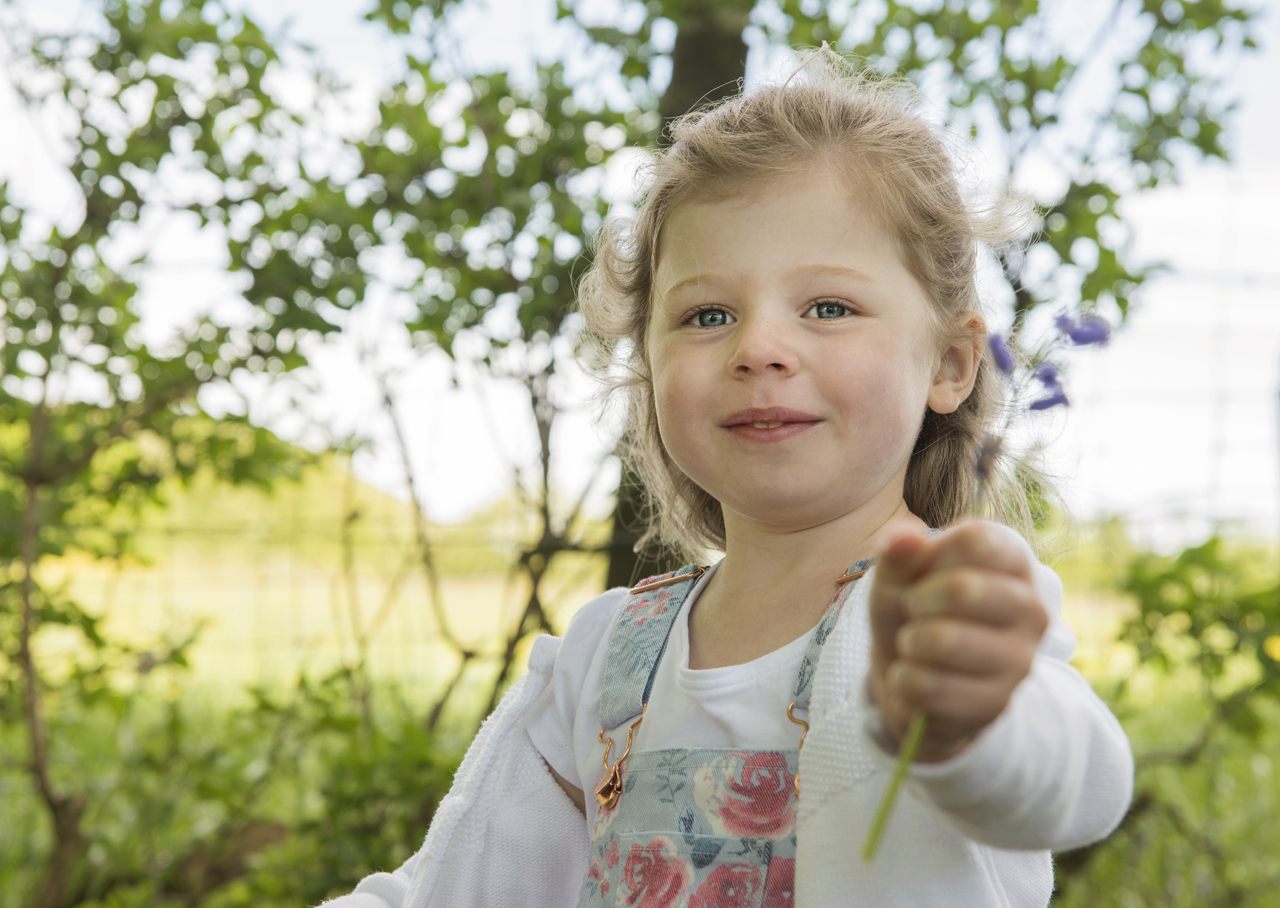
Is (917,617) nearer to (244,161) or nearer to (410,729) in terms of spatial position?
(410,729)

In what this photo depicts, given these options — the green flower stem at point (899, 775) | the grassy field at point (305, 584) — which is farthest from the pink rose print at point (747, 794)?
the grassy field at point (305, 584)

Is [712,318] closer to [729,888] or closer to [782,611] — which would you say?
[782,611]

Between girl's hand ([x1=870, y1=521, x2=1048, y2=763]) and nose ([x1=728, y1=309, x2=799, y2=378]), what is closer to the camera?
girl's hand ([x1=870, y1=521, x2=1048, y2=763])

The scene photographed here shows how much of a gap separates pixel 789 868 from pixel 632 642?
326mm

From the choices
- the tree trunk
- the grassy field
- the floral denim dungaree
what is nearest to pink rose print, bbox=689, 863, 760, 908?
the floral denim dungaree

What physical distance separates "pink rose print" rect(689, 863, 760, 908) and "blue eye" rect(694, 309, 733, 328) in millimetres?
511

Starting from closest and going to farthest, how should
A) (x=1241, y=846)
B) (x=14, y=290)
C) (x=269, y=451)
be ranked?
1. (x=14, y=290)
2. (x=269, y=451)
3. (x=1241, y=846)

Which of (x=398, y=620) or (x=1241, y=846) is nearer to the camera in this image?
(x=1241, y=846)

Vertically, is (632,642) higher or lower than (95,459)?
lower

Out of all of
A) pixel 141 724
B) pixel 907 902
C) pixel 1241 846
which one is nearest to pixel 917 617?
pixel 907 902

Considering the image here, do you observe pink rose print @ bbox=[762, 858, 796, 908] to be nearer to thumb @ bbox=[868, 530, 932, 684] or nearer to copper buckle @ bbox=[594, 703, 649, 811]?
copper buckle @ bbox=[594, 703, 649, 811]

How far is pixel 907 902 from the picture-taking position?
2.57 ft

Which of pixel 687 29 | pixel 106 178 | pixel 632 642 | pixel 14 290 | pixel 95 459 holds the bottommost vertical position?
pixel 632 642

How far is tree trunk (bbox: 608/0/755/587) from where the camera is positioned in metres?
2.16
